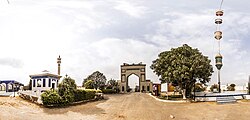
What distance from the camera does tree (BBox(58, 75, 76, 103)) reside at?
29.2 meters

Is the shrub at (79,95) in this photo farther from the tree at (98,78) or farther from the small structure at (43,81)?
the tree at (98,78)

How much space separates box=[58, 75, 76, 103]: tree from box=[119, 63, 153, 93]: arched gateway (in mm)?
37606

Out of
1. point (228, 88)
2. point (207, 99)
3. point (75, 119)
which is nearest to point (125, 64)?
point (228, 88)

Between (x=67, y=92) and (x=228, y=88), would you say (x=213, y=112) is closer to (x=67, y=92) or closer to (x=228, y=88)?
(x=67, y=92)

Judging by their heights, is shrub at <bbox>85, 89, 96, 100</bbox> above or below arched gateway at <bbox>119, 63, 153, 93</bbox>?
below

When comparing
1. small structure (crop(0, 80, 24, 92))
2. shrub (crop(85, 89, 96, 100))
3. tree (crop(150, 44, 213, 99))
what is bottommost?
shrub (crop(85, 89, 96, 100))

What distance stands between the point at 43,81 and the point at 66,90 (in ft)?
47.2

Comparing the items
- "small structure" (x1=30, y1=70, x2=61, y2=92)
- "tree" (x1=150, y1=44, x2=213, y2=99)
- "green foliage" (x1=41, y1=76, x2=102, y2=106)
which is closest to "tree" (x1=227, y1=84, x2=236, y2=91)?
"tree" (x1=150, y1=44, x2=213, y2=99)

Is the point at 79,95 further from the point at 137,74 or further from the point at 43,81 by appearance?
the point at 137,74

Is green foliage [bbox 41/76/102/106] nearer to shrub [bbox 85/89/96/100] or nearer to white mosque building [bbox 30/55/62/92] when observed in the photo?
shrub [bbox 85/89/96/100]

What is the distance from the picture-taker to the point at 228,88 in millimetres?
57594

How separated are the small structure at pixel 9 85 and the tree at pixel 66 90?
16.8 meters

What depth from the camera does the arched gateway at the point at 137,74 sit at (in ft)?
223

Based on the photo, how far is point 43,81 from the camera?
→ 140ft
